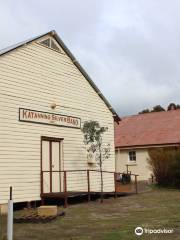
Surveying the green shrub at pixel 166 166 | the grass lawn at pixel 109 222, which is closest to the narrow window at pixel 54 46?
the grass lawn at pixel 109 222

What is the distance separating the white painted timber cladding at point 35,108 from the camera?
1792 cm

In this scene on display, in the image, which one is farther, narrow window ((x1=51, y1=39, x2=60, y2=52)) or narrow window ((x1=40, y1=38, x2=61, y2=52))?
narrow window ((x1=51, y1=39, x2=60, y2=52))

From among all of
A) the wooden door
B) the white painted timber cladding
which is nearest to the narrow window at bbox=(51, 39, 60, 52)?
the white painted timber cladding

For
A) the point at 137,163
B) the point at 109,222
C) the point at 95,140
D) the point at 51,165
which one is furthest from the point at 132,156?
the point at 109,222

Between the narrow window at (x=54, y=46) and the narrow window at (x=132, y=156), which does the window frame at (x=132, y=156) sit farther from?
the narrow window at (x=54, y=46)

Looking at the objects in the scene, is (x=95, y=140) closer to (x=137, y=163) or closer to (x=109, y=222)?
(x=109, y=222)

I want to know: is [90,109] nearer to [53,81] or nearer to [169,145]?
[53,81]

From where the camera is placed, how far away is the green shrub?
26.0 metres

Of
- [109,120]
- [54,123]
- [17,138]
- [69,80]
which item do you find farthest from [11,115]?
[109,120]

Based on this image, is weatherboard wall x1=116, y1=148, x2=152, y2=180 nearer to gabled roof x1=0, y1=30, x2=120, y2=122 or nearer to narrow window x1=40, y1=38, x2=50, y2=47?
gabled roof x1=0, y1=30, x2=120, y2=122

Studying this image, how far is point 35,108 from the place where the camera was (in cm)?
1934

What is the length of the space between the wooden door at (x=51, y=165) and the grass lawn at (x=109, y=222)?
5.73 ft

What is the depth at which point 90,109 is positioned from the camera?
22.9m

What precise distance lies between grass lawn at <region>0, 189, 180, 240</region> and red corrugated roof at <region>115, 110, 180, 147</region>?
14.7 metres
